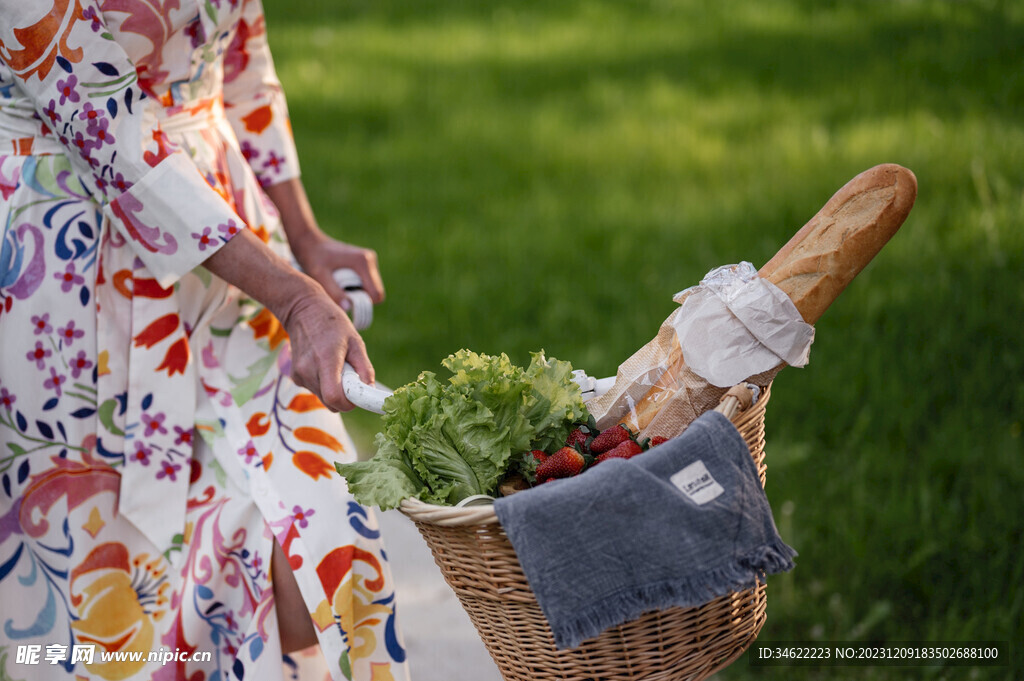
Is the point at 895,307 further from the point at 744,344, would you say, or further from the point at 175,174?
the point at 175,174

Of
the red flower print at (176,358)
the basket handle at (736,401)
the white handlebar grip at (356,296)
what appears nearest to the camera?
the basket handle at (736,401)

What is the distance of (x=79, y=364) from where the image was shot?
1978 mm

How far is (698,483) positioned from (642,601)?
0.63 feet

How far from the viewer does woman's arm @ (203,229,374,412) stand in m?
1.88

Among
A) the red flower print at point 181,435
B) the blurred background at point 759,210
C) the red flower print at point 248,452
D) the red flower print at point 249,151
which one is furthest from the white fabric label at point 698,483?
the blurred background at point 759,210

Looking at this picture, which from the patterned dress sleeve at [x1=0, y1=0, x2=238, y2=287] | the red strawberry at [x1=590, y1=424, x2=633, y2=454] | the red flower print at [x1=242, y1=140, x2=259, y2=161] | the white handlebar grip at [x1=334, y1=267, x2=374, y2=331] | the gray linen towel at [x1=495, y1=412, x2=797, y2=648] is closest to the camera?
the gray linen towel at [x1=495, y1=412, x2=797, y2=648]

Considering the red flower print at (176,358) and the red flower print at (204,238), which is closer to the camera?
the red flower print at (204,238)

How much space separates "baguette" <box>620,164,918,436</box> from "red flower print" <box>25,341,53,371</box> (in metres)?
1.12

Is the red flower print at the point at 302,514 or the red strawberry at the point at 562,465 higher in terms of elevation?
the red strawberry at the point at 562,465

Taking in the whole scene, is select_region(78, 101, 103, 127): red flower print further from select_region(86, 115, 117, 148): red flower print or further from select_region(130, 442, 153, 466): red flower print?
select_region(130, 442, 153, 466): red flower print

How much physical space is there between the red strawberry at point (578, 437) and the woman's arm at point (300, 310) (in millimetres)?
380

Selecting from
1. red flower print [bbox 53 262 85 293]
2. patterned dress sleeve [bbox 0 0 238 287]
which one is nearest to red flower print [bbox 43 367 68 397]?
red flower print [bbox 53 262 85 293]

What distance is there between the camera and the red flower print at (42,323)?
6.39 feet

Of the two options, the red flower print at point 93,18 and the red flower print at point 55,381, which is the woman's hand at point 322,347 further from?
the red flower print at point 93,18
